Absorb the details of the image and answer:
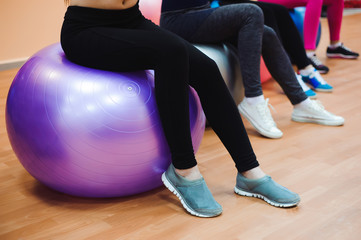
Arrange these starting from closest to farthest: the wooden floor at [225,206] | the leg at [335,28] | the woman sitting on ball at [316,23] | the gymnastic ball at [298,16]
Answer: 1. the wooden floor at [225,206]
2. the woman sitting on ball at [316,23]
3. the gymnastic ball at [298,16]
4. the leg at [335,28]

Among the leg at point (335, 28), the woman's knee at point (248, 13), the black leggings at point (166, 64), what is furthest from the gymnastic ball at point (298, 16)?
the black leggings at point (166, 64)

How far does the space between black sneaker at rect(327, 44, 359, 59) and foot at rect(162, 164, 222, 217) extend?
230cm

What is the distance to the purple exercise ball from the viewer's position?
1.33 m

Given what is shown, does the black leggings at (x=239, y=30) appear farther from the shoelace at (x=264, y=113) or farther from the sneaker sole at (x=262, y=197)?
the sneaker sole at (x=262, y=197)

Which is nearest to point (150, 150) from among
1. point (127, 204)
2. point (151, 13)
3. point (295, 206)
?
point (127, 204)

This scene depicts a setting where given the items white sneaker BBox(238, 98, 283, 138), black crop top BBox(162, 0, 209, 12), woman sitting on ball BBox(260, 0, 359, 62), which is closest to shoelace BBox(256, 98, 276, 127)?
white sneaker BBox(238, 98, 283, 138)

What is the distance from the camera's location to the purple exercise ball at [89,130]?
1331 mm

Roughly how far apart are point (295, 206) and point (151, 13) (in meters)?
1.34

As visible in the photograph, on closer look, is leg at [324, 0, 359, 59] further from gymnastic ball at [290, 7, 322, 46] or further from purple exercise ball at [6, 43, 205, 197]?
purple exercise ball at [6, 43, 205, 197]

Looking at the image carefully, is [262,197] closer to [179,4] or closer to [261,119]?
[261,119]

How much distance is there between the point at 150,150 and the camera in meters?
1.38

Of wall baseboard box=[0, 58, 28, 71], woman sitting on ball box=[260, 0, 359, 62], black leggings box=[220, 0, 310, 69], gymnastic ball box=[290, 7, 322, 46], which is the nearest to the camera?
black leggings box=[220, 0, 310, 69]

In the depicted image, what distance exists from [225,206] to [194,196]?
0.12 m

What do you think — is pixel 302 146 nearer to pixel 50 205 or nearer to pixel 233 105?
pixel 233 105
